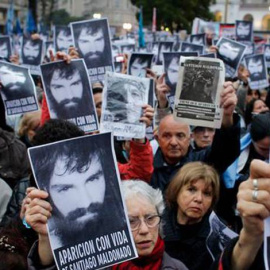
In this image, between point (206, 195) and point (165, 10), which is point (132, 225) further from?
point (165, 10)

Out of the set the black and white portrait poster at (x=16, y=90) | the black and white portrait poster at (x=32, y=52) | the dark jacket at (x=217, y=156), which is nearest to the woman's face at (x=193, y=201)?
the dark jacket at (x=217, y=156)

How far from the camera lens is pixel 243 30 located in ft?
39.5

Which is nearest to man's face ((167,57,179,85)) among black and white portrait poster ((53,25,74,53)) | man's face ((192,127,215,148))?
man's face ((192,127,215,148))

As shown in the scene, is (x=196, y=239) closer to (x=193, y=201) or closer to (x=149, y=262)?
(x=193, y=201)

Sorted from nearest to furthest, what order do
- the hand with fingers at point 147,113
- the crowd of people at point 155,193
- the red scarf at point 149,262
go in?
the crowd of people at point 155,193
the red scarf at point 149,262
the hand with fingers at point 147,113

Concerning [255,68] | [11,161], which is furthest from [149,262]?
[255,68]

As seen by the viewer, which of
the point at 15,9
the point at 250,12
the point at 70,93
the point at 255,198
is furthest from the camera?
the point at 250,12

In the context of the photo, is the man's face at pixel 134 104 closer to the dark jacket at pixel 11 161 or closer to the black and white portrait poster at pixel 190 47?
the dark jacket at pixel 11 161

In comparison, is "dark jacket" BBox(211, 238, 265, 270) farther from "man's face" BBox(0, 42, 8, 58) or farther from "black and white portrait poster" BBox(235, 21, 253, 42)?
"black and white portrait poster" BBox(235, 21, 253, 42)

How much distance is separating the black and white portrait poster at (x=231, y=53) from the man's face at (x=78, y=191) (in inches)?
165

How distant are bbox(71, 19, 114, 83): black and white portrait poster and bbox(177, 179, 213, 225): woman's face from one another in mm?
2289

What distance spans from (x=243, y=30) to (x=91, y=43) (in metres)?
7.40

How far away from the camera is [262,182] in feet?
4.99

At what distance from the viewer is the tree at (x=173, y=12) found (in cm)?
4619
